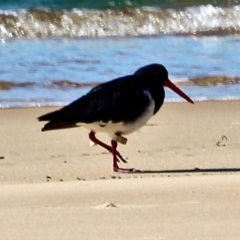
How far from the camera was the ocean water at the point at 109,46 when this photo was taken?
30.9 feet

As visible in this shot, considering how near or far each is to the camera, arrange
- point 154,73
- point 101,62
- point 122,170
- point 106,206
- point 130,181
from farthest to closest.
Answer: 1. point 101,62
2. point 154,73
3. point 122,170
4. point 130,181
5. point 106,206

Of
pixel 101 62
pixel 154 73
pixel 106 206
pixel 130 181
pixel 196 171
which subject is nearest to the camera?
pixel 106 206

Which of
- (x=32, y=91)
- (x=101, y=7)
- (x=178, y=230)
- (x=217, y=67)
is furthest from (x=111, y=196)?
(x=101, y=7)

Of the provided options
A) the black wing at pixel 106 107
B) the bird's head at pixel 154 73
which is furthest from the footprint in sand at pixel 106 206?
the bird's head at pixel 154 73

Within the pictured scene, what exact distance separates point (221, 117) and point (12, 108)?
77.5 inches

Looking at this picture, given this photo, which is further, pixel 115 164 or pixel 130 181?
pixel 115 164

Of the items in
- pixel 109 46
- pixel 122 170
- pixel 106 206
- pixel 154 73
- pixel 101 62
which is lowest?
pixel 109 46

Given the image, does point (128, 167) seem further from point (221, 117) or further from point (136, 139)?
point (221, 117)

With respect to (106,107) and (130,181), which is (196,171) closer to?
(130,181)

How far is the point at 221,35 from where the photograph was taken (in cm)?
1442

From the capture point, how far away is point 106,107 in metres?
5.78

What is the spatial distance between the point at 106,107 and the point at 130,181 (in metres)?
0.66

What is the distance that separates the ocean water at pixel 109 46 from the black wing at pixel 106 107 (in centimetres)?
280

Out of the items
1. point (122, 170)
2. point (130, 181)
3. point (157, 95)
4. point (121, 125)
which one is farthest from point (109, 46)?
point (130, 181)
